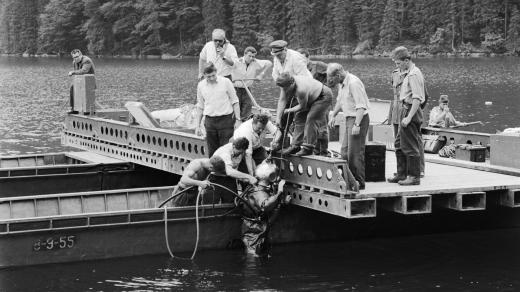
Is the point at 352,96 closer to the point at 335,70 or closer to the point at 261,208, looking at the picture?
the point at 335,70

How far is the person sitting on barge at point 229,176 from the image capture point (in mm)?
15156

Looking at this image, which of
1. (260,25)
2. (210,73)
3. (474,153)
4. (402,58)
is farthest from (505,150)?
(260,25)

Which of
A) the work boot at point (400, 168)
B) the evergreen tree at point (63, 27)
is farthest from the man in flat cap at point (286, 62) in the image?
the evergreen tree at point (63, 27)

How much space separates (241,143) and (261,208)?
3.50ft

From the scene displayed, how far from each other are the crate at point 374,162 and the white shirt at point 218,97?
2373mm

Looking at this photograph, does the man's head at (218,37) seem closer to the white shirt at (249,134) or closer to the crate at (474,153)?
the white shirt at (249,134)

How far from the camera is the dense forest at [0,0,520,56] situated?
101750mm

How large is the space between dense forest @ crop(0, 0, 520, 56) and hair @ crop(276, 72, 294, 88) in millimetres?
86753

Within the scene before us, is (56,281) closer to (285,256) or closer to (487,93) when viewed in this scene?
(285,256)

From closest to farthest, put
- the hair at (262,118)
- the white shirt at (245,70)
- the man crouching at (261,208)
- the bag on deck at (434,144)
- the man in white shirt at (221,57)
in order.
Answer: the hair at (262,118)
the man crouching at (261,208)
the man in white shirt at (221,57)
the white shirt at (245,70)
the bag on deck at (434,144)

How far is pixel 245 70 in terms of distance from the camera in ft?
59.1

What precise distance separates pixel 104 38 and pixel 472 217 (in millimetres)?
113550

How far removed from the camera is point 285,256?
15734 millimetres

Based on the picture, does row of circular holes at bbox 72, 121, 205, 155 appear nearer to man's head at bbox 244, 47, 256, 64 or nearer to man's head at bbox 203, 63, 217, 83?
man's head at bbox 244, 47, 256, 64
